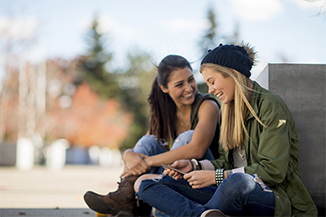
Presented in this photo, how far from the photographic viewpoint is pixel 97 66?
45.8m

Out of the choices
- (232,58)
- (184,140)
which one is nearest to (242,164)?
(184,140)

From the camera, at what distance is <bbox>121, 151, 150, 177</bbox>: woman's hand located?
3129 mm

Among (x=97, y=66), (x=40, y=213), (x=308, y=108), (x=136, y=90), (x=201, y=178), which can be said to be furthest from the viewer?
(x=136, y=90)

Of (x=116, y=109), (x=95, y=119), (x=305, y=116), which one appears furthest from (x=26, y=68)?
(x=305, y=116)

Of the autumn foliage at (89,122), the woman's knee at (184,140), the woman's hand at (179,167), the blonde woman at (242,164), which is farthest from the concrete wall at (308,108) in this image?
the autumn foliage at (89,122)

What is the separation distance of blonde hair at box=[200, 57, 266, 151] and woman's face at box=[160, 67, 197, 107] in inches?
28.6

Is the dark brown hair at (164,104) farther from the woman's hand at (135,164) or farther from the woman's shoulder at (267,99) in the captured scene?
the woman's shoulder at (267,99)

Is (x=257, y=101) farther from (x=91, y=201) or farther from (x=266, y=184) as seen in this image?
(x=91, y=201)

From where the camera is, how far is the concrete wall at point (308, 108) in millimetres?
3236

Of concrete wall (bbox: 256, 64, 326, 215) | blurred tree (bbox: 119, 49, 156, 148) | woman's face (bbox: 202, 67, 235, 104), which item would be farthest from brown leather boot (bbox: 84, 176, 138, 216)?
blurred tree (bbox: 119, 49, 156, 148)

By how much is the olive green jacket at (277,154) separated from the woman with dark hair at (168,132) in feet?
2.01

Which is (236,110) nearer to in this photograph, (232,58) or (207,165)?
(232,58)

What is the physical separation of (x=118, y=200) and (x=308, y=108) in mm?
1807

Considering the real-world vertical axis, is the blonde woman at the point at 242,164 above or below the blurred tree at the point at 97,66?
below
